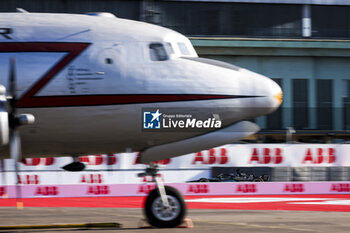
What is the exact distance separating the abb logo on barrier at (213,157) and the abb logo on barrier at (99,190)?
3591 millimetres

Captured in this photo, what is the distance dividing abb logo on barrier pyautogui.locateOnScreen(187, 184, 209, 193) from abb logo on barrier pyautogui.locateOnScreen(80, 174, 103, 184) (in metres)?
3.40

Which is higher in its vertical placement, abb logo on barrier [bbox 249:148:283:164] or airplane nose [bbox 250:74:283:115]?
airplane nose [bbox 250:74:283:115]

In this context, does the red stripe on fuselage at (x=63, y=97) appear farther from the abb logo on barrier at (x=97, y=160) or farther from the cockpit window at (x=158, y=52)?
the abb logo on barrier at (x=97, y=160)

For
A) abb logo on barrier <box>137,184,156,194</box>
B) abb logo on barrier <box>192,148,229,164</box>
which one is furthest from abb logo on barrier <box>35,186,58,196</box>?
abb logo on barrier <box>192,148,229,164</box>

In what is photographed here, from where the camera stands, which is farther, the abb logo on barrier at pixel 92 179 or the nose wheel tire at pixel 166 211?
the abb logo on barrier at pixel 92 179

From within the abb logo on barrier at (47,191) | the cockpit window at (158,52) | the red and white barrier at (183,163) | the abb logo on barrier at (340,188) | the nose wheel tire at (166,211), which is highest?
the cockpit window at (158,52)

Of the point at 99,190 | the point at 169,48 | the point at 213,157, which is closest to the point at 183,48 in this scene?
the point at 169,48

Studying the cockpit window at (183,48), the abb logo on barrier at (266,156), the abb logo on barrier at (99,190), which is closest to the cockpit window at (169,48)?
the cockpit window at (183,48)

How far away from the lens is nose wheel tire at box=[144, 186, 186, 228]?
13902mm

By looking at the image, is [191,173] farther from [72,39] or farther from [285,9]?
[285,9]

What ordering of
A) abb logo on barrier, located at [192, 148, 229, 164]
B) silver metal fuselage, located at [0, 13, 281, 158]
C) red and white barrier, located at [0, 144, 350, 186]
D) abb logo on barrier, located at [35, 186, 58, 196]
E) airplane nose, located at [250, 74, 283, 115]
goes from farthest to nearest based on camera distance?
1. abb logo on barrier, located at [192, 148, 229, 164]
2. red and white barrier, located at [0, 144, 350, 186]
3. abb logo on barrier, located at [35, 186, 58, 196]
4. airplane nose, located at [250, 74, 283, 115]
5. silver metal fuselage, located at [0, 13, 281, 158]

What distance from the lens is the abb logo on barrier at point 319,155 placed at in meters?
25.1

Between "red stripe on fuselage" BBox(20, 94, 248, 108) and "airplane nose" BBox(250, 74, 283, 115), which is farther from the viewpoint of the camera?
"airplane nose" BBox(250, 74, 283, 115)

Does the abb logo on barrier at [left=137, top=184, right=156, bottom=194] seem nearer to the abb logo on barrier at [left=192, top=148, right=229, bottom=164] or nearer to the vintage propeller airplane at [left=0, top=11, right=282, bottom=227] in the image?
the abb logo on barrier at [left=192, top=148, right=229, bottom=164]
